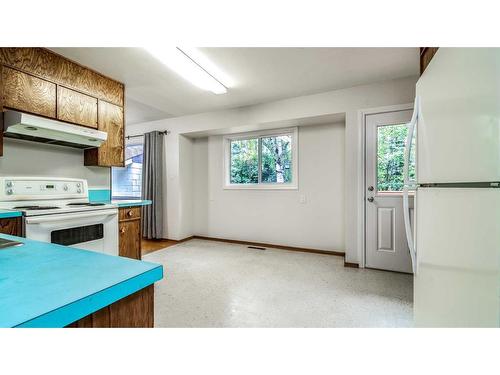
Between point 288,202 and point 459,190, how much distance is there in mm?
3011

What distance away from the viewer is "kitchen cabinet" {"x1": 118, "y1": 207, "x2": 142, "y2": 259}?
102 inches

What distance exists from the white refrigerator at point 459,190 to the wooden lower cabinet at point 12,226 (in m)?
2.62

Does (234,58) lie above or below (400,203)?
above

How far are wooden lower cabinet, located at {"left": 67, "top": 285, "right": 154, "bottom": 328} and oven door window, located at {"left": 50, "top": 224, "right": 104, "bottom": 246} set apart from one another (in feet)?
5.93

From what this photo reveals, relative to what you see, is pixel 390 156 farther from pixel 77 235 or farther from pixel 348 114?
pixel 77 235

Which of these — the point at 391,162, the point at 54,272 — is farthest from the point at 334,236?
the point at 54,272

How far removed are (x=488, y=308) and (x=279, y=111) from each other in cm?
314

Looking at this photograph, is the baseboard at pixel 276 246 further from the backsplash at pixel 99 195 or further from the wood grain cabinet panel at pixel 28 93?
the wood grain cabinet panel at pixel 28 93

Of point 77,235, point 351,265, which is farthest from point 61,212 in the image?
point 351,265

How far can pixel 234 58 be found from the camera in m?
2.31

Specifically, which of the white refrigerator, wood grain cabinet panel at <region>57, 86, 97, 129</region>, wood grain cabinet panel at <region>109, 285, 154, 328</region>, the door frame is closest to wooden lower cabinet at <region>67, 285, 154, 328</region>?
wood grain cabinet panel at <region>109, 285, 154, 328</region>

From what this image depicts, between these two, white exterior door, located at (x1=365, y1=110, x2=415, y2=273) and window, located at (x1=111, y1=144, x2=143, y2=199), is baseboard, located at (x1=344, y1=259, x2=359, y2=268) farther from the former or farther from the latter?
window, located at (x1=111, y1=144, x2=143, y2=199)
